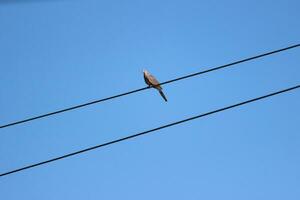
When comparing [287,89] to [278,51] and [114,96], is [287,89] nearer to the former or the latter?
[278,51]

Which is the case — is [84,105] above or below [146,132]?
above

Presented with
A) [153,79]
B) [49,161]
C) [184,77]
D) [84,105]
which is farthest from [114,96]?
[153,79]

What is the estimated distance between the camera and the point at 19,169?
239 inches

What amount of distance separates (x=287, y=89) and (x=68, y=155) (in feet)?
8.65

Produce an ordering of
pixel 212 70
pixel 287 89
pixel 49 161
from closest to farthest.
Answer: pixel 49 161 → pixel 287 89 → pixel 212 70

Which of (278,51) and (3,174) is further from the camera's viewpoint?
(278,51)

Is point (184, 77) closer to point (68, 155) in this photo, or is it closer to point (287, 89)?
point (287, 89)

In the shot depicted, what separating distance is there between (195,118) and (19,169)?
2045 mm

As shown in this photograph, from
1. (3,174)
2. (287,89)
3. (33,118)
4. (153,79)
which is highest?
(153,79)

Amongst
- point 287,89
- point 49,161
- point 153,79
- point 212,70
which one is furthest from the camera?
point 153,79

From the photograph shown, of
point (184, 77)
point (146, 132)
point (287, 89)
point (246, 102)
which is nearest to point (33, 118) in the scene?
point (146, 132)

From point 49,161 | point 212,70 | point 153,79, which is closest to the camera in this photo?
point 49,161

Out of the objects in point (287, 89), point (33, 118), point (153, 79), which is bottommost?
point (287, 89)

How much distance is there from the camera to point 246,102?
634 cm
